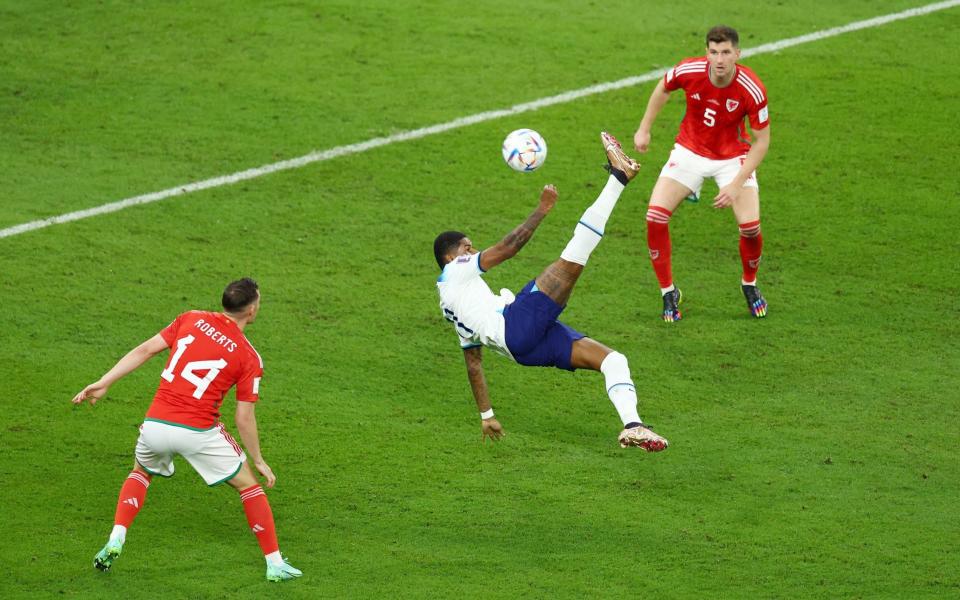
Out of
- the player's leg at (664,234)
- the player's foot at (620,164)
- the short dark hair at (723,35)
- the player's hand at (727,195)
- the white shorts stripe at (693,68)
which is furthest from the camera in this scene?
the player's leg at (664,234)

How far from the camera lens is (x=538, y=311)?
968 centimetres

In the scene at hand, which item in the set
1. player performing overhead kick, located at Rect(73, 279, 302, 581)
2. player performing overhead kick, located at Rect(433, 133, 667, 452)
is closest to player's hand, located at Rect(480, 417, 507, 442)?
player performing overhead kick, located at Rect(433, 133, 667, 452)

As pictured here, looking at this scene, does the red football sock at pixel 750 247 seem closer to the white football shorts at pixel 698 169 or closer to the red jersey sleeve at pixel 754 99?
the white football shorts at pixel 698 169

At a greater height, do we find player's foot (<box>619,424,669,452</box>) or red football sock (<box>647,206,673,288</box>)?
red football sock (<box>647,206,673,288</box>)

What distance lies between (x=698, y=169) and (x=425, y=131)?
449cm

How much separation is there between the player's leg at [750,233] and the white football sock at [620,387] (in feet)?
11.1

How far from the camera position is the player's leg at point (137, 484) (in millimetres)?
8812

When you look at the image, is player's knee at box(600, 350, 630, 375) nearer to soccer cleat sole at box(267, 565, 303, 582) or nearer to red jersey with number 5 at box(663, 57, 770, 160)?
soccer cleat sole at box(267, 565, 303, 582)

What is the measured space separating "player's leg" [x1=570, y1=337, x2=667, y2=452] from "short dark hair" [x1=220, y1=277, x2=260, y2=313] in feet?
7.47

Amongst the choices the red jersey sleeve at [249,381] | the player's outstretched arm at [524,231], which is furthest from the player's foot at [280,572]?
the player's outstretched arm at [524,231]

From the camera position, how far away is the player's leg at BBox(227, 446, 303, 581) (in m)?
8.85

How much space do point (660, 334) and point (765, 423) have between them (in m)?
1.73

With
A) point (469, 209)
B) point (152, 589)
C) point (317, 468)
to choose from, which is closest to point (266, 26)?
point (469, 209)

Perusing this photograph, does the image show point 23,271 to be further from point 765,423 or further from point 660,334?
point 765,423
